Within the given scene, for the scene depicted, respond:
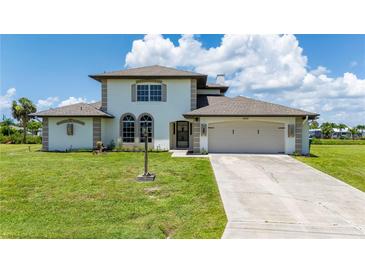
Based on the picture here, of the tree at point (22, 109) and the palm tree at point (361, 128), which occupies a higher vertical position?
the tree at point (22, 109)

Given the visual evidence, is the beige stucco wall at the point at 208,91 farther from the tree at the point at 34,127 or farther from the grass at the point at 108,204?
the tree at the point at 34,127

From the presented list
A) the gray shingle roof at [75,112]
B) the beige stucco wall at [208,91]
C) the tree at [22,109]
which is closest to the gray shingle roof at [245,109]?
the beige stucco wall at [208,91]

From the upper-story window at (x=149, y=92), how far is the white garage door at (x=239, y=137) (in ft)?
15.6

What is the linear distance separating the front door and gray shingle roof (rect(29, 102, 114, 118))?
5.20m

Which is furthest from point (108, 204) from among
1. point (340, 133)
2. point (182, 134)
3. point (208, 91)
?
point (340, 133)

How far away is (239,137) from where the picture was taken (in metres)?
17.9

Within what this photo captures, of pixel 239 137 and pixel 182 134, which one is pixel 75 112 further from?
pixel 239 137

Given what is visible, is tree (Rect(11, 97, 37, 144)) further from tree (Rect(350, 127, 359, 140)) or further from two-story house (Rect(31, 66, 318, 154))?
tree (Rect(350, 127, 359, 140))

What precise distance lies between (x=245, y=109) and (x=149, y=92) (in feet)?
23.5

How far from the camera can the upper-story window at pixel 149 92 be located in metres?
19.4

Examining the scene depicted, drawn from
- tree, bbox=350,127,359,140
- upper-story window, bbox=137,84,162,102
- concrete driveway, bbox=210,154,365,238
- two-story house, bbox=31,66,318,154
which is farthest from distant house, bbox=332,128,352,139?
concrete driveway, bbox=210,154,365,238
